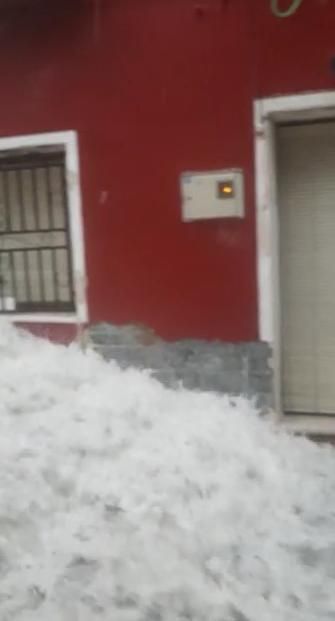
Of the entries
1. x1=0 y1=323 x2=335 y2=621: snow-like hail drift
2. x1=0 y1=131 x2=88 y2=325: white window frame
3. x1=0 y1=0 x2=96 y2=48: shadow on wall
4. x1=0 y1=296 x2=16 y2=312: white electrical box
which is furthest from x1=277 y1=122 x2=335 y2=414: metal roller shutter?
x1=0 y1=296 x2=16 y2=312: white electrical box

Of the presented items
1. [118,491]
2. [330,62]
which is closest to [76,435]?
[118,491]

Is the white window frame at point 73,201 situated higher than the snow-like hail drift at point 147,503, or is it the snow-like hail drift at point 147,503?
the white window frame at point 73,201

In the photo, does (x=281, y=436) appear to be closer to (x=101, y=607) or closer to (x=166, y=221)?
(x=166, y=221)

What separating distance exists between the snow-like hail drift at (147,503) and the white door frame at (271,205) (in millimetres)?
391

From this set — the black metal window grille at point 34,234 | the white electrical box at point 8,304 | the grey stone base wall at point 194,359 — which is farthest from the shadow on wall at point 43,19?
the grey stone base wall at point 194,359

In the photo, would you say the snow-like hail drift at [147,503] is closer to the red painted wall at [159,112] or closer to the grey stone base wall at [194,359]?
the grey stone base wall at [194,359]

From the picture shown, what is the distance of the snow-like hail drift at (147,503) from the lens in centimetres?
309

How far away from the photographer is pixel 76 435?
4234 mm

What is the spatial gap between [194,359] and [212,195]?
3.95 ft

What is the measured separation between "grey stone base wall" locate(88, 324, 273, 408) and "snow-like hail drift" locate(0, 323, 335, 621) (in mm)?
105

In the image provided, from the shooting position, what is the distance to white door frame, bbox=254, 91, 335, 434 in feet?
14.8

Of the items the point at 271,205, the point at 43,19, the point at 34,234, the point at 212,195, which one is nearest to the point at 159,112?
the point at 212,195

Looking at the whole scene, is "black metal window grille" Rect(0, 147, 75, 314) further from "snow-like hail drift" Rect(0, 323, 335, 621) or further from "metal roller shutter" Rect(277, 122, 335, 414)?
"metal roller shutter" Rect(277, 122, 335, 414)

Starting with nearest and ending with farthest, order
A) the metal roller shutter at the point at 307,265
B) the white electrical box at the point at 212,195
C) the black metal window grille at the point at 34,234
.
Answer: the white electrical box at the point at 212,195, the metal roller shutter at the point at 307,265, the black metal window grille at the point at 34,234
